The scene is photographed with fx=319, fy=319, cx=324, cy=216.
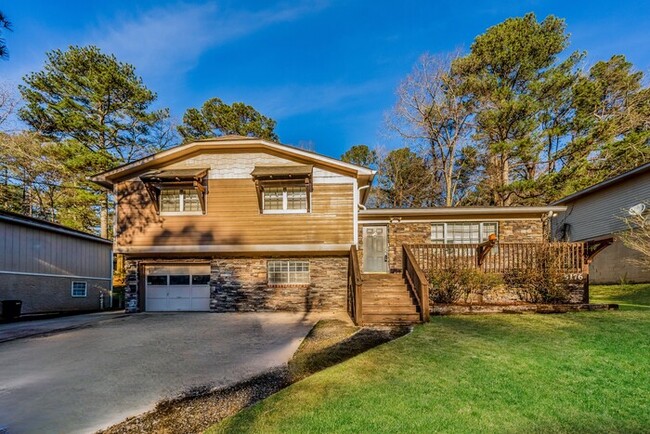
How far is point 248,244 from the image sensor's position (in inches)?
423

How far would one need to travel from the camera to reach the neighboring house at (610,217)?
519 inches

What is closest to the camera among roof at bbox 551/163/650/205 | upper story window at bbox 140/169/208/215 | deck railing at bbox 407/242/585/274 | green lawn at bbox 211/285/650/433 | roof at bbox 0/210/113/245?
green lawn at bbox 211/285/650/433

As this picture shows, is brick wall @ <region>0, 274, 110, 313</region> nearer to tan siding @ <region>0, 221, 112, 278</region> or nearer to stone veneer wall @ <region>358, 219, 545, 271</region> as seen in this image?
tan siding @ <region>0, 221, 112, 278</region>

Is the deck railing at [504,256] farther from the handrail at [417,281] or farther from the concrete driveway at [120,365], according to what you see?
the concrete driveway at [120,365]

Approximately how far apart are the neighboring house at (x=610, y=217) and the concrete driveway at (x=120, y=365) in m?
14.2

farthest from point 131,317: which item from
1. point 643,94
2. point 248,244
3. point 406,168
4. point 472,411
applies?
point 643,94

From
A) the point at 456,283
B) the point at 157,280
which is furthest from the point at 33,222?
the point at 456,283

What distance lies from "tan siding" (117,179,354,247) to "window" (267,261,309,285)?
0.90 metres

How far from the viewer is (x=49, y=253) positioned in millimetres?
12688

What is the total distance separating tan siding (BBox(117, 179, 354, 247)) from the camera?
10.8 metres

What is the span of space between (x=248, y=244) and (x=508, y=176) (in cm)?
1955

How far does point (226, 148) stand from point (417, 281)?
25.3 feet

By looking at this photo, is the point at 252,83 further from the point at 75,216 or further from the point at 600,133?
the point at 600,133

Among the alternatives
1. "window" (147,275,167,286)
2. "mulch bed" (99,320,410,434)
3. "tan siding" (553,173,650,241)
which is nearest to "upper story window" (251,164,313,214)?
"window" (147,275,167,286)
